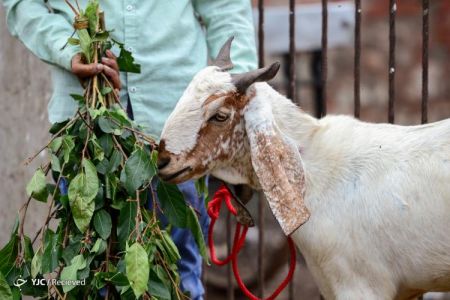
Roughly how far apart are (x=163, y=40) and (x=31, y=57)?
1691 millimetres

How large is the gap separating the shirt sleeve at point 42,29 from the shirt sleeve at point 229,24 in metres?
0.57

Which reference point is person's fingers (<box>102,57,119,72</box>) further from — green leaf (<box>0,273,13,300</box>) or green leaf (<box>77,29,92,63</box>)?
green leaf (<box>0,273,13,300</box>)

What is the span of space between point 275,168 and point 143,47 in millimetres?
891

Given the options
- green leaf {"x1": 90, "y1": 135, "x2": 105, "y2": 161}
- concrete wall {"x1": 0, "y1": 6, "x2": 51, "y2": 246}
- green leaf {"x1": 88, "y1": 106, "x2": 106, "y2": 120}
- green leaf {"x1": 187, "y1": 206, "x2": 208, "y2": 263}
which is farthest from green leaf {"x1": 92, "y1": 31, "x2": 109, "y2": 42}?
concrete wall {"x1": 0, "y1": 6, "x2": 51, "y2": 246}

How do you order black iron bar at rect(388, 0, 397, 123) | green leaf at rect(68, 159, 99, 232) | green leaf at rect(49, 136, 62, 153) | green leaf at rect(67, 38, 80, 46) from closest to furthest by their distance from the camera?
green leaf at rect(68, 159, 99, 232), green leaf at rect(49, 136, 62, 153), green leaf at rect(67, 38, 80, 46), black iron bar at rect(388, 0, 397, 123)

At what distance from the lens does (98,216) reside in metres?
4.17

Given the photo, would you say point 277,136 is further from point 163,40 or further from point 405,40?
point 405,40

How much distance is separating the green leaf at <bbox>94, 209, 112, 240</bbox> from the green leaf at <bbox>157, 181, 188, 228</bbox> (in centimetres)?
23

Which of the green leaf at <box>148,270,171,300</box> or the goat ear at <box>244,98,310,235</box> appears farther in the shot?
the green leaf at <box>148,270,171,300</box>

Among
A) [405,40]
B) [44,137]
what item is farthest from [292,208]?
[405,40]

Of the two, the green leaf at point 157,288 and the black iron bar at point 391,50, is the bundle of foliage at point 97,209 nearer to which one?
the green leaf at point 157,288

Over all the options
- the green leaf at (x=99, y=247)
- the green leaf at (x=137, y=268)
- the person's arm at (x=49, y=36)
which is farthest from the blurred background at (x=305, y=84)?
the green leaf at (x=137, y=268)

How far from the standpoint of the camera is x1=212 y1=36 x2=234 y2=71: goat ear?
414 cm

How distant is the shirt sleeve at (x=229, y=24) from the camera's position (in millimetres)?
4574
